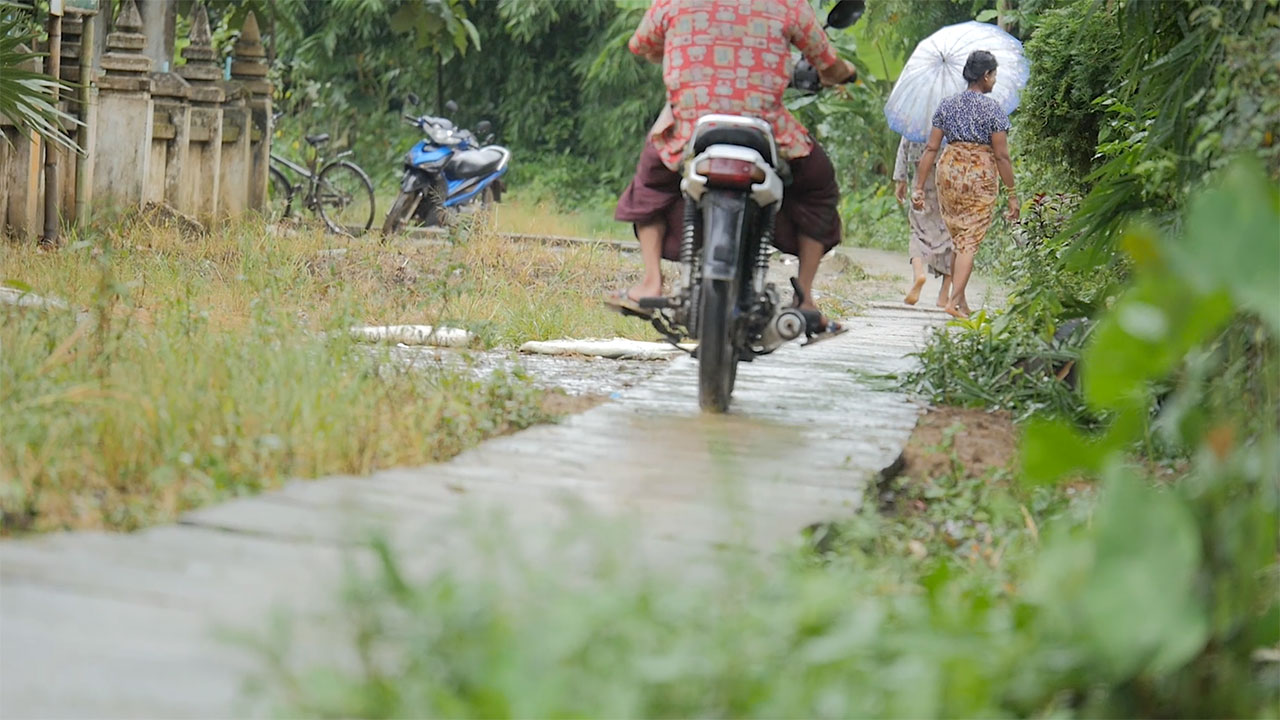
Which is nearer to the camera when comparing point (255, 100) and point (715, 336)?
point (715, 336)

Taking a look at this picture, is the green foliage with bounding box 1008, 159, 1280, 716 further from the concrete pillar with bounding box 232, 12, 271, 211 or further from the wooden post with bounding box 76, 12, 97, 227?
the concrete pillar with bounding box 232, 12, 271, 211

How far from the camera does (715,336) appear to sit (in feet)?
16.8

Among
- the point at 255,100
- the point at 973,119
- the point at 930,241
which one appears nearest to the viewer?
the point at 973,119

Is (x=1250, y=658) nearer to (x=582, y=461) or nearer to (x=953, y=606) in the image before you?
(x=953, y=606)

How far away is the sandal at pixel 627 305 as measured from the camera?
5.66 metres

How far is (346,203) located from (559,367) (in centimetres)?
1100

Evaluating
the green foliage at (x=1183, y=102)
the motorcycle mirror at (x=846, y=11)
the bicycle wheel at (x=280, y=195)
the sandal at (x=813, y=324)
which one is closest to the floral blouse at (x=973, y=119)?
the green foliage at (x=1183, y=102)

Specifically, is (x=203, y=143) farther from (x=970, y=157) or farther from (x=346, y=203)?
(x=970, y=157)

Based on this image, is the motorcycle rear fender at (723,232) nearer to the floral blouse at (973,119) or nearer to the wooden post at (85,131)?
the floral blouse at (973,119)

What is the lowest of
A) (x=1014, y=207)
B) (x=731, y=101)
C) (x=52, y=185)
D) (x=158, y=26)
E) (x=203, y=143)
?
(x=52, y=185)

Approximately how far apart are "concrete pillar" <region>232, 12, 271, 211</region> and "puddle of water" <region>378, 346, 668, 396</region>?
681 cm

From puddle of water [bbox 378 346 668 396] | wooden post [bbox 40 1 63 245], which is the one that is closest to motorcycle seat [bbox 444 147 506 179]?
wooden post [bbox 40 1 63 245]

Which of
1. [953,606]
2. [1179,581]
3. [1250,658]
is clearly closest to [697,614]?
[953,606]

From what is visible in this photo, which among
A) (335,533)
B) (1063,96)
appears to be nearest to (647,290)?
(335,533)
